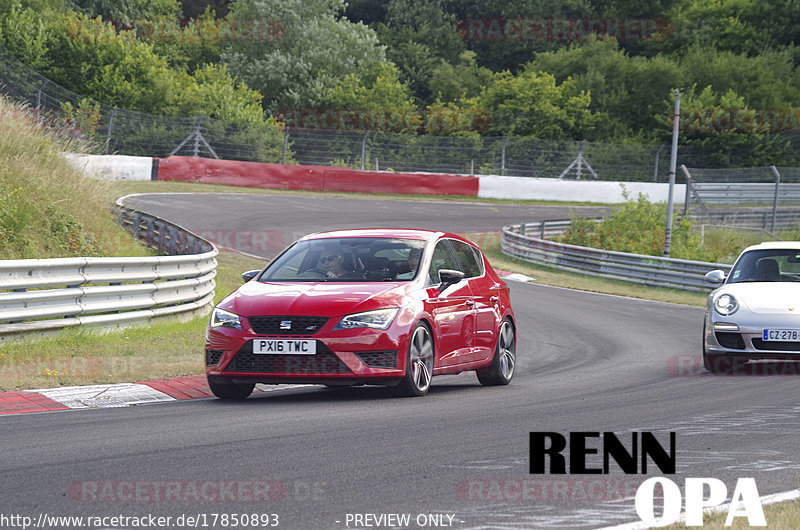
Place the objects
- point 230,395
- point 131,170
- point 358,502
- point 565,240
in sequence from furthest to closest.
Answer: point 131,170 → point 565,240 → point 230,395 → point 358,502

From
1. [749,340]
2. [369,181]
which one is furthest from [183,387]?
[369,181]

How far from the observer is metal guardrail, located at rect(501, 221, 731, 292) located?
92.3 ft

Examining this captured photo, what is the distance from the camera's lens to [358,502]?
17.5 ft

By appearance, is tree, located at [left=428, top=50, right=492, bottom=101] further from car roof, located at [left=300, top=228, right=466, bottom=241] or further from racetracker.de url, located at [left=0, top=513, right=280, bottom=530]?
racetracker.de url, located at [left=0, top=513, right=280, bottom=530]

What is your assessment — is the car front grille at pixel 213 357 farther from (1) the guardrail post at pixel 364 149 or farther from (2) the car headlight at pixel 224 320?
(1) the guardrail post at pixel 364 149

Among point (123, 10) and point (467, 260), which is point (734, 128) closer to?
point (123, 10)

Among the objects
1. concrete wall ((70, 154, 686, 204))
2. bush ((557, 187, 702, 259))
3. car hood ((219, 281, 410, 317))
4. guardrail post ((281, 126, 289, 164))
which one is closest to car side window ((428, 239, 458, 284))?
car hood ((219, 281, 410, 317))

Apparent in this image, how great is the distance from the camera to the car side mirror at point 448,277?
1002 cm

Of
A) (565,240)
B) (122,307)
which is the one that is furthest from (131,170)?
(122,307)

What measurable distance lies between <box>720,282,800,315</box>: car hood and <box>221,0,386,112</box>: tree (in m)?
56.5

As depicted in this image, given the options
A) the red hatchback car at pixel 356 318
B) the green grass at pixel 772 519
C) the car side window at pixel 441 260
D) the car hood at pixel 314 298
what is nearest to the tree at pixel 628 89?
the car side window at pixel 441 260

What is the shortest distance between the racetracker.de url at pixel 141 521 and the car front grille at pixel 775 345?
8271mm

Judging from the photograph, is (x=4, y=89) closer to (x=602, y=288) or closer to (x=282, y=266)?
(x=602, y=288)

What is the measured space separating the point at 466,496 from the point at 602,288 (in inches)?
915
